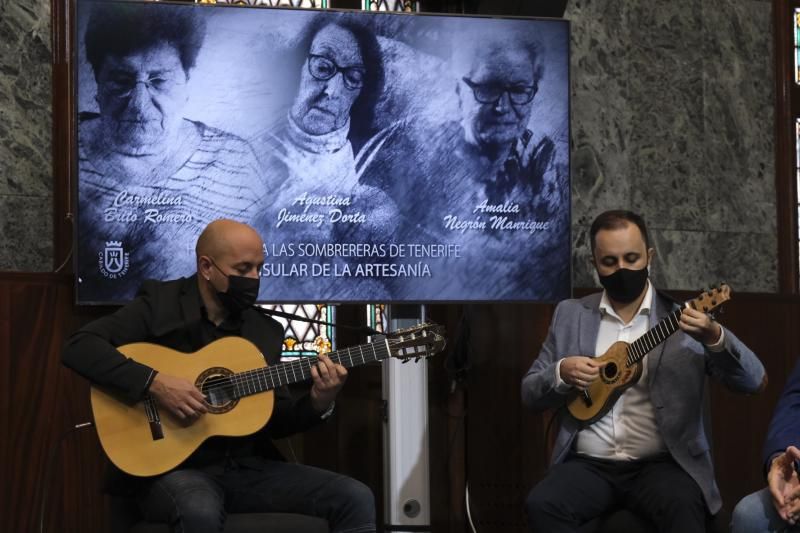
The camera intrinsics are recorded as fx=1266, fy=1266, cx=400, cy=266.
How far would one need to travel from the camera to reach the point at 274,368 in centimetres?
419

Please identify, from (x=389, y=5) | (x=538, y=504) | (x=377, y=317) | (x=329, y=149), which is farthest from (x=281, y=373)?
(x=389, y=5)

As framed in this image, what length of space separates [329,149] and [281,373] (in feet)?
3.90

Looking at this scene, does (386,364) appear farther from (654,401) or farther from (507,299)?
(654,401)

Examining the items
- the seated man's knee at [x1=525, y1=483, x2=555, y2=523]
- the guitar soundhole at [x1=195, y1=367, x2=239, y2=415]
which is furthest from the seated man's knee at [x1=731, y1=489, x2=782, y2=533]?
the guitar soundhole at [x1=195, y1=367, x2=239, y2=415]

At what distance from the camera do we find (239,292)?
14.2 ft

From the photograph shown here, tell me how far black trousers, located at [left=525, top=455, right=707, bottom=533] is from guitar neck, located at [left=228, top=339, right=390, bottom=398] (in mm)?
753

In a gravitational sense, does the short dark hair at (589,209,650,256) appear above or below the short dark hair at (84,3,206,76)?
below

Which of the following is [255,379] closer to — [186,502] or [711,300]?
[186,502]

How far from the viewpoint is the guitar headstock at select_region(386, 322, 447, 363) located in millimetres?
4320

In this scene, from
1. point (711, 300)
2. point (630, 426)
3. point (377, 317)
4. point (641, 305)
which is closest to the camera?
point (711, 300)

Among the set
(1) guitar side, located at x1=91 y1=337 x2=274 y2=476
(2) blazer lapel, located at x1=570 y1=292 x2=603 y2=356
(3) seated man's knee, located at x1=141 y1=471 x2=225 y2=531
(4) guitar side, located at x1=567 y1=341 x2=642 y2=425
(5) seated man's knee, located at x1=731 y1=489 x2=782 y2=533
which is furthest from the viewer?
(2) blazer lapel, located at x1=570 y1=292 x2=603 y2=356

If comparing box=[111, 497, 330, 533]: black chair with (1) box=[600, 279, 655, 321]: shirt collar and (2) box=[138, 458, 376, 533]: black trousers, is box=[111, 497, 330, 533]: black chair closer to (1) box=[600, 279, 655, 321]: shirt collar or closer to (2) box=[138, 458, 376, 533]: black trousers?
(2) box=[138, 458, 376, 533]: black trousers

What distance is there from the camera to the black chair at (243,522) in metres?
3.93

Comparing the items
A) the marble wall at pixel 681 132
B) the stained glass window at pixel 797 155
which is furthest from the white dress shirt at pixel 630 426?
the stained glass window at pixel 797 155
